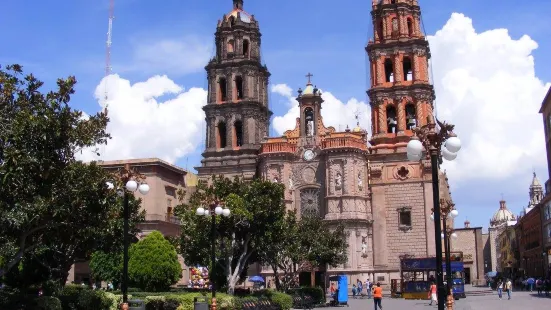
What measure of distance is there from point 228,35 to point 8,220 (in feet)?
172

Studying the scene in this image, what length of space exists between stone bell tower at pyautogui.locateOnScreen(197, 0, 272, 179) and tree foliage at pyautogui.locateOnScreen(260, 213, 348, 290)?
17.3 metres

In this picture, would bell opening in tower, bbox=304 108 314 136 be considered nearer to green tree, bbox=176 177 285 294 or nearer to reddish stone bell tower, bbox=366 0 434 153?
reddish stone bell tower, bbox=366 0 434 153

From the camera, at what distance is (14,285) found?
34750 millimetres

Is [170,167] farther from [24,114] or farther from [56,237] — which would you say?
[24,114]

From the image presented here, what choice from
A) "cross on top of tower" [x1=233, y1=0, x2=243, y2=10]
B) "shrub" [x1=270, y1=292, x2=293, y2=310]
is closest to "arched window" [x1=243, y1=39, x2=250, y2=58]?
"cross on top of tower" [x1=233, y1=0, x2=243, y2=10]

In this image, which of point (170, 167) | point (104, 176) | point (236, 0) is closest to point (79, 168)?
point (104, 176)

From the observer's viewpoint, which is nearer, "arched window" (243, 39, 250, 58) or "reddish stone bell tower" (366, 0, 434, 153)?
"reddish stone bell tower" (366, 0, 434, 153)

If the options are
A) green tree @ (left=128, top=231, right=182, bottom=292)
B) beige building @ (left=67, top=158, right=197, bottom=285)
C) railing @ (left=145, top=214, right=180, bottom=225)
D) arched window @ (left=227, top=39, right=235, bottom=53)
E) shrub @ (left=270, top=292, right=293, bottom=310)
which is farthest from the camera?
arched window @ (left=227, top=39, right=235, bottom=53)

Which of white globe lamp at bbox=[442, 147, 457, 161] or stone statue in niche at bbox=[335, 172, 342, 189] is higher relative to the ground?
stone statue in niche at bbox=[335, 172, 342, 189]

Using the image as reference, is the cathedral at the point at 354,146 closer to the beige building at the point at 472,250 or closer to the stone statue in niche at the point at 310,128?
the stone statue in niche at the point at 310,128

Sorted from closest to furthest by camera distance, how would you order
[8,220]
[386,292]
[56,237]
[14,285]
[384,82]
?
1. [8,220]
2. [56,237]
3. [14,285]
4. [386,292]
5. [384,82]

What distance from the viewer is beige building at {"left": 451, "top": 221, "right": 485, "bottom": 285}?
91.1 metres

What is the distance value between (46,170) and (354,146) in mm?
44582

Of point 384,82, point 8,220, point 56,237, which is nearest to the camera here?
point 8,220
